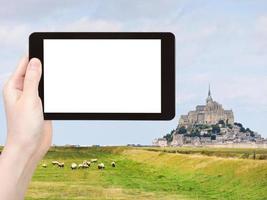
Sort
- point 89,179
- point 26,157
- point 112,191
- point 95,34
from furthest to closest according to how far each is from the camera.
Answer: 1. point 89,179
2. point 112,191
3. point 95,34
4. point 26,157

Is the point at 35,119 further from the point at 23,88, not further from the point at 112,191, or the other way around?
the point at 112,191

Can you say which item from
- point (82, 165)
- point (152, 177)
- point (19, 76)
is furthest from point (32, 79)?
point (82, 165)

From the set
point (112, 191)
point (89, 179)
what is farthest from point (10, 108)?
point (89, 179)

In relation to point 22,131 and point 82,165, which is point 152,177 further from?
point 22,131

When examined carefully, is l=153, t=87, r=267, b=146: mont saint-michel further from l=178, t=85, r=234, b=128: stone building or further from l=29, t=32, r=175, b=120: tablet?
l=29, t=32, r=175, b=120: tablet

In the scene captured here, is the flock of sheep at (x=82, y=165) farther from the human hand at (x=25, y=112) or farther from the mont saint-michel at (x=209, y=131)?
the human hand at (x=25, y=112)

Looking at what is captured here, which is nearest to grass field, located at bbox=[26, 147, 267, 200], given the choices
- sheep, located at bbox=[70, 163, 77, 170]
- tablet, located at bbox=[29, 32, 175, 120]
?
sheep, located at bbox=[70, 163, 77, 170]
